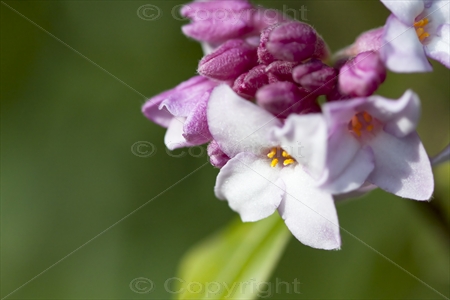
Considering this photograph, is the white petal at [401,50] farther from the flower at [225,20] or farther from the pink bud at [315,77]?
the flower at [225,20]

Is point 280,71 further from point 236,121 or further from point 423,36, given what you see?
point 423,36

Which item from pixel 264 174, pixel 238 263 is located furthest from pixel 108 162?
pixel 264 174

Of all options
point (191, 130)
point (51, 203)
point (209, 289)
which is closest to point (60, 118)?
point (51, 203)

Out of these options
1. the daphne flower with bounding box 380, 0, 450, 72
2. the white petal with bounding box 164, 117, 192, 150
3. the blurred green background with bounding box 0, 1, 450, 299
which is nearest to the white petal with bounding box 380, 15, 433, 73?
the daphne flower with bounding box 380, 0, 450, 72

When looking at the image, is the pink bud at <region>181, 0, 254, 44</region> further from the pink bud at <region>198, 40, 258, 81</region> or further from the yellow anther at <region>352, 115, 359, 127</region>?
the yellow anther at <region>352, 115, 359, 127</region>

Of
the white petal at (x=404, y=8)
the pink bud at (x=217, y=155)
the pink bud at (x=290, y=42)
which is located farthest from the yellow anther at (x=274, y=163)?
the white petal at (x=404, y=8)

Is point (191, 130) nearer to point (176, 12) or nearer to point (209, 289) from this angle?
point (209, 289)

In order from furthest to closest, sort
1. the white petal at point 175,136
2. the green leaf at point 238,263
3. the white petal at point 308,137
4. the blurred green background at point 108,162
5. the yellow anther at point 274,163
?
the blurred green background at point 108,162 → the green leaf at point 238,263 → the white petal at point 175,136 → the yellow anther at point 274,163 → the white petal at point 308,137
